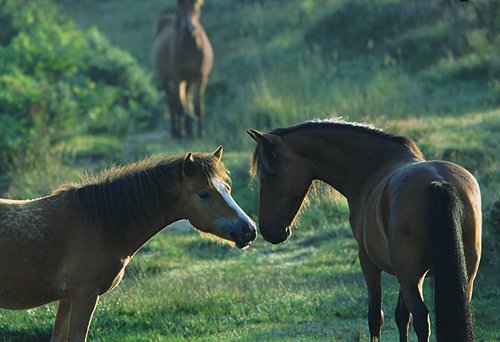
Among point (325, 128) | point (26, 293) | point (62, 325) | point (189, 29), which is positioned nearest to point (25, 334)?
point (62, 325)

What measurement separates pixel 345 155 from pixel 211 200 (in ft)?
3.79

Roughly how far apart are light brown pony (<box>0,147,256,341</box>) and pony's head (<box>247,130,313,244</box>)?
0.43 m

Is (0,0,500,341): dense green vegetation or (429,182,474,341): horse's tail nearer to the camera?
(429,182,474,341): horse's tail

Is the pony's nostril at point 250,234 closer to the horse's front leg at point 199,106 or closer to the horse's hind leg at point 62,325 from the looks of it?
the horse's hind leg at point 62,325

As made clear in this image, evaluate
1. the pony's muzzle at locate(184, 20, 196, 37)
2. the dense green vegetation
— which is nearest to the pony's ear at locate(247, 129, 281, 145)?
the dense green vegetation

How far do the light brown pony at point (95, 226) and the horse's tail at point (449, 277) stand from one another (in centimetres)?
145

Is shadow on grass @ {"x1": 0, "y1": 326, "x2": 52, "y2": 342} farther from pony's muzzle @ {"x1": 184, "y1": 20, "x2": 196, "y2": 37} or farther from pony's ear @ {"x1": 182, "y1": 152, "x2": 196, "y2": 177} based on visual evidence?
pony's muzzle @ {"x1": 184, "y1": 20, "x2": 196, "y2": 37}

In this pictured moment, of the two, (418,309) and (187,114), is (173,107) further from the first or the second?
(418,309)

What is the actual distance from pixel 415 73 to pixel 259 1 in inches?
375

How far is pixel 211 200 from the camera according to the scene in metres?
7.12

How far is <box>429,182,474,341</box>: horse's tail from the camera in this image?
6.04 m

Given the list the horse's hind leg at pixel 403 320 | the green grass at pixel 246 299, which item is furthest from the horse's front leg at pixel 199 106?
the horse's hind leg at pixel 403 320

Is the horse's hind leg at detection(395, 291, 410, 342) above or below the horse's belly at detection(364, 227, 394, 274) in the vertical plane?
below

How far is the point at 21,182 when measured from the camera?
1512 centimetres
